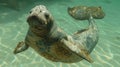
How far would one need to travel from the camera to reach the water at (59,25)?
8812 mm

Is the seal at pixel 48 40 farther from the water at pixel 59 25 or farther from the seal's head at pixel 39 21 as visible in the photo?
the water at pixel 59 25

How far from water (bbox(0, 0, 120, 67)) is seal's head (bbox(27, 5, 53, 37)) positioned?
356 cm

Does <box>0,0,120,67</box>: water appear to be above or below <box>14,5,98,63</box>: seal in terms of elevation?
below

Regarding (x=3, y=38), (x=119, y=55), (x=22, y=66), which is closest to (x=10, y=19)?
(x=3, y=38)

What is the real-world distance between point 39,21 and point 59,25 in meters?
7.89

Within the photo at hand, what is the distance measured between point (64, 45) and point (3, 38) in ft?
16.8

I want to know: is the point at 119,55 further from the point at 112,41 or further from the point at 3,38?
the point at 3,38

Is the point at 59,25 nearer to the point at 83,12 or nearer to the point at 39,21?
the point at 83,12

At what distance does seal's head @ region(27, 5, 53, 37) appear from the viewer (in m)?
4.61

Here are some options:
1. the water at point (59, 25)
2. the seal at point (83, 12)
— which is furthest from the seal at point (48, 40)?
the seal at point (83, 12)

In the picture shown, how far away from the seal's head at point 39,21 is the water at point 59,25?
11.7 feet

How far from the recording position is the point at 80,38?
22.3 feet

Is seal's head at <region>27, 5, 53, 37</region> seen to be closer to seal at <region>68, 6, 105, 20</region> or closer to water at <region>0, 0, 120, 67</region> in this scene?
water at <region>0, 0, 120, 67</region>

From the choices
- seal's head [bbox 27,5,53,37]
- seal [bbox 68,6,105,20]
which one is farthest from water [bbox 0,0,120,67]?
seal's head [bbox 27,5,53,37]
